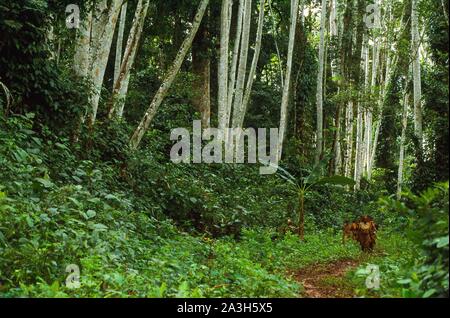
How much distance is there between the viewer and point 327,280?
690 cm

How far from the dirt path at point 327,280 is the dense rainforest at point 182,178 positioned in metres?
0.04

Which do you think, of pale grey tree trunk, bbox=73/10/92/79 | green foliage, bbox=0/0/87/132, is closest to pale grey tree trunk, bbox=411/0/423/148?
pale grey tree trunk, bbox=73/10/92/79

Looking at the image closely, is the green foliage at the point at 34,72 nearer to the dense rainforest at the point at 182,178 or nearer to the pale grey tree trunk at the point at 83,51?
the dense rainforest at the point at 182,178

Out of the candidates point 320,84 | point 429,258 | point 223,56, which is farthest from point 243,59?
point 429,258

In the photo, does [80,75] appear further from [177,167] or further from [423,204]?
[423,204]

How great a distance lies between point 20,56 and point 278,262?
5666mm

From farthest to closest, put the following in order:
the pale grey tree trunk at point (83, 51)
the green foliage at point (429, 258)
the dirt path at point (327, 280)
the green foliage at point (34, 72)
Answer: the pale grey tree trunk at point (83, 51), the green foliage at point (34, 72), the dirt path at point (327, 280), the green foliage at point (429, 258)

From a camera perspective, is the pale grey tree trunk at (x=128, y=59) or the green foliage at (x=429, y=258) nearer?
the green foliage at (x=429, y=258)

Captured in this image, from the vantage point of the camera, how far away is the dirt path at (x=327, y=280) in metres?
6.00

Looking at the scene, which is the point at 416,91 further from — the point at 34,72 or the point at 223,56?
the point at 34,72

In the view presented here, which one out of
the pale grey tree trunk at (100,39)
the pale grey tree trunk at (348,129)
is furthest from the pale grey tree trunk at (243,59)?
the pale grey tree trunk at (348,129)

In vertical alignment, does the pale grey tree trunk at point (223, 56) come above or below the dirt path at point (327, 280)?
above
